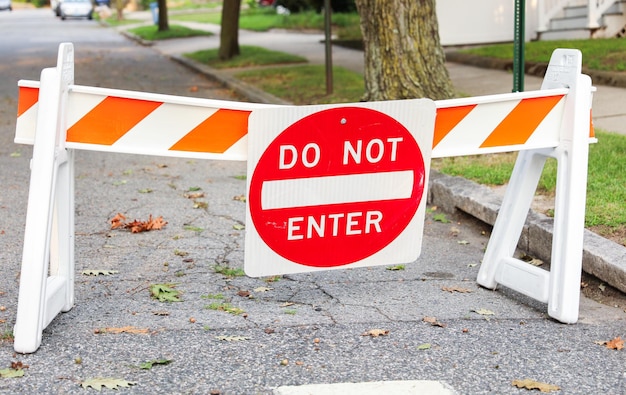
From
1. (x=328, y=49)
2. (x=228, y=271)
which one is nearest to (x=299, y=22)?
(x=328, y=49)

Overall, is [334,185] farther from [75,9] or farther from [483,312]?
[75,9]

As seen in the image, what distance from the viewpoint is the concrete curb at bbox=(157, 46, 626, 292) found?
517cm

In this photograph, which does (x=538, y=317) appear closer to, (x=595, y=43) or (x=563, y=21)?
(x=595, y=43)

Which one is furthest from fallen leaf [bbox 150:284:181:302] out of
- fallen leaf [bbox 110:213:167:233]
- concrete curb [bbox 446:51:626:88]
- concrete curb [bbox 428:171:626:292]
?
concrete curb [bbox 446:51:626:88]

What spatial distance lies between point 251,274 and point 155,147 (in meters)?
0.75

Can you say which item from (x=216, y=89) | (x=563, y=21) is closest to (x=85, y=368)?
(x=216, y=89)

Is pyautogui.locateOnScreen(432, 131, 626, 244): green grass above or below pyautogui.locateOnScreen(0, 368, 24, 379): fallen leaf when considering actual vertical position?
below

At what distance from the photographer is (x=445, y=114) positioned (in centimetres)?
475

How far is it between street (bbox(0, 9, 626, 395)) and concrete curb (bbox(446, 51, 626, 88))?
608cm

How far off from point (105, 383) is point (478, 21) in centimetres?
1740

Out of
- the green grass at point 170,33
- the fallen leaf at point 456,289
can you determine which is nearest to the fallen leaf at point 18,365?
the fallen leaf at point 456,289

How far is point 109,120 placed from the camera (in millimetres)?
4355

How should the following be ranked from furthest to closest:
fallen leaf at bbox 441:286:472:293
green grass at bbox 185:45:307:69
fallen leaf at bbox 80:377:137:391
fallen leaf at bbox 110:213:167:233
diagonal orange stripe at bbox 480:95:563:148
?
green grass at bbox 185:45:307:69
fallen leaf at bbox 110:213:167:233
fallen leaf at bbox 441:286:472:293
diagonal orange stripe at bbox 480:95:563:148
fallen leaf at bbox 80:377:137:391

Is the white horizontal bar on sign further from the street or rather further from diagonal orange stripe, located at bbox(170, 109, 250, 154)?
the street
